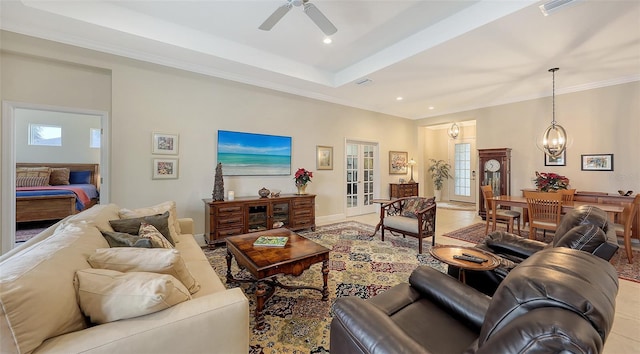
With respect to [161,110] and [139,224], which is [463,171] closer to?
[161,110]

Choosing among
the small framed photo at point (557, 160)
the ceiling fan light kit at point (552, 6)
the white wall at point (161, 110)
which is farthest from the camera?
the small framed photo at point (557, 160)

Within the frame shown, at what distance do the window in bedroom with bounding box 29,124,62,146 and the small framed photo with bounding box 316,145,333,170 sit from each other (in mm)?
6707

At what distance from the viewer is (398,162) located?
282 inches

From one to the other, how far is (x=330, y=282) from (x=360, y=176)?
13.1ft

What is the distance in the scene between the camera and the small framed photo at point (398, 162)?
6.98 m

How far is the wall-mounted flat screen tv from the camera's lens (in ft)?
14.2

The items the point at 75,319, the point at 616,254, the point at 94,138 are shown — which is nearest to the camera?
the point at 75,319

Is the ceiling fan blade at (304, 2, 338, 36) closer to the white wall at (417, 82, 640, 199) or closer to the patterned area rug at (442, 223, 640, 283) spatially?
the patterned area rug at (442, 223, 640, 283)

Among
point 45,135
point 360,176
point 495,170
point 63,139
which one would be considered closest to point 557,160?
point 495,170

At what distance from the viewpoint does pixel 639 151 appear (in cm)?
425

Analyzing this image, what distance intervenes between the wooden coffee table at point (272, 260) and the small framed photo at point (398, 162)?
5.01m

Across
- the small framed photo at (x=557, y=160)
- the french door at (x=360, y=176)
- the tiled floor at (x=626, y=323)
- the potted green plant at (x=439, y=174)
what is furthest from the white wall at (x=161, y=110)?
the potted green plant at (x=439, y=174)

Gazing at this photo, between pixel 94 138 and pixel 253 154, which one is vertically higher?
pixel 94 138

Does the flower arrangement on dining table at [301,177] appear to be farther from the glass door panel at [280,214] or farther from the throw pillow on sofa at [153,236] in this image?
the throw pillow on sofa at [153,236]
